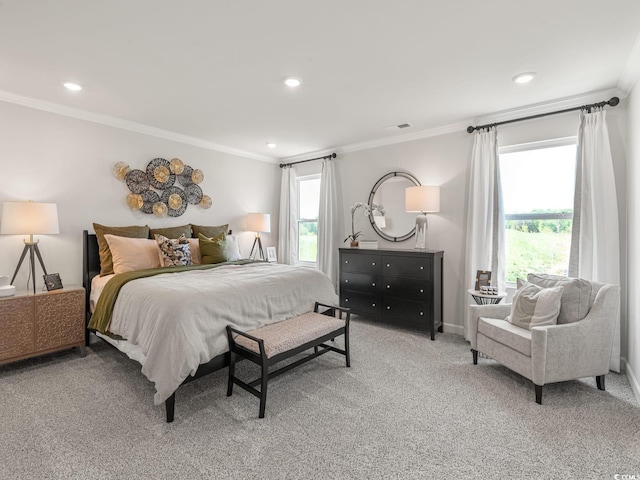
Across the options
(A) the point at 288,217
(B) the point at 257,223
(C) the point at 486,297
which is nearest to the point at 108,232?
(B) the point at 257,223

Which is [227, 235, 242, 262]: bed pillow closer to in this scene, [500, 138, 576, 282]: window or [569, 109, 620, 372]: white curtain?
[500, 138, 576, 282]: window

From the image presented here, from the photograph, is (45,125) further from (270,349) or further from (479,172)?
(479,172)

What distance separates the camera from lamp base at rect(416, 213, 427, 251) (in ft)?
13.3

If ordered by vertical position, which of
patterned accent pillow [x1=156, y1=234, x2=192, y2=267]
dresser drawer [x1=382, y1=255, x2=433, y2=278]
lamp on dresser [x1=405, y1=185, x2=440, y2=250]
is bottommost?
dresser drawer [x1=382, y1=255, x2=433, y2=278]

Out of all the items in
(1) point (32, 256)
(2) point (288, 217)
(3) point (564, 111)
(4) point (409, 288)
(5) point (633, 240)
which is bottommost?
(4) point (409, 288)

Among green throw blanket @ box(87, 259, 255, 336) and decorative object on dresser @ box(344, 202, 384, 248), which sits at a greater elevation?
decorative object on dresser @ box(344, 202, 384, 248)

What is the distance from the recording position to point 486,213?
3641 millimetres

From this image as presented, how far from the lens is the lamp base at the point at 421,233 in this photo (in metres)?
4.04

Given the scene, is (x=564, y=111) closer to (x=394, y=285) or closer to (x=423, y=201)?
(x=423, y=201)

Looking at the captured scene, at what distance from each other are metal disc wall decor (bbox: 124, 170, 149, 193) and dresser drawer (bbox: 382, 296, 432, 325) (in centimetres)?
337

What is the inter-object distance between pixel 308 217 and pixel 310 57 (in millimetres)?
3387

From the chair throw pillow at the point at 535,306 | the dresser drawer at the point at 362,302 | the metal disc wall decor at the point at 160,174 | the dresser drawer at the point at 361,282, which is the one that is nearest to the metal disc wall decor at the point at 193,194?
the metal disc wall decor at the point at 160,174

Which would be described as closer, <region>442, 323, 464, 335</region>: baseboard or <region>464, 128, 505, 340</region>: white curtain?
<region>464, 128, 505, 340</region>: white curtain

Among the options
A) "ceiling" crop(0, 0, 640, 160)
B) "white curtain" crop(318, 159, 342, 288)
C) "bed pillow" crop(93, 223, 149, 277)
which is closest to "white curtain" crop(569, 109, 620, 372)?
"ceiling" crop(0, 0, 640, 160)
